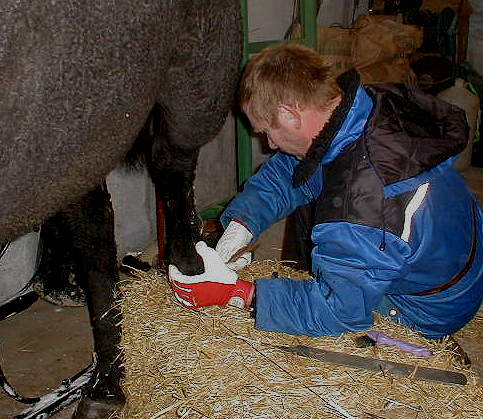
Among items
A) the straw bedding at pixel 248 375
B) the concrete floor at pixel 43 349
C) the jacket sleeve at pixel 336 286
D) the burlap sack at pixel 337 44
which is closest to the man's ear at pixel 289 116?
the jacket sleeve at pixel 336 286

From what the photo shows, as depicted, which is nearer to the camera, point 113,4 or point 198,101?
point 113,4

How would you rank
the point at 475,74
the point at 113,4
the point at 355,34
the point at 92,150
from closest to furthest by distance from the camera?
the point at 113,4 → the point at 92,150 → the point at 355,34 → the point at 475,74

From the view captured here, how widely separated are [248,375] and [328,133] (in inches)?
29.3

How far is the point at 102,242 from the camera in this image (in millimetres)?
2188

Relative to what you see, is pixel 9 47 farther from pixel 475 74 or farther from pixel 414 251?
pixel 475 74

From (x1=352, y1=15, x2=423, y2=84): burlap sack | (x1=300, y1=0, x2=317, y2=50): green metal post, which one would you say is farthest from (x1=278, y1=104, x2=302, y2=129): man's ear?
(x1=352, y1=15, x2=423, y2=84): burlap sack

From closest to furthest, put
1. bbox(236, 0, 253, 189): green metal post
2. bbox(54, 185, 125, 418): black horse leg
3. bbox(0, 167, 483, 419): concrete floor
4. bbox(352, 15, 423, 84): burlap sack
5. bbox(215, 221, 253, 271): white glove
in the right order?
1. bbox(54, 185, 125, 418): black horse leg
2. bbox(215, 221, 253, 271): white glove
3. bbox(0, 167, 483, 419): concrete floor
4. bbox(236, 0, 253, 189): green metal post
5. bbox(352, 15, 423, 84): burlap sack

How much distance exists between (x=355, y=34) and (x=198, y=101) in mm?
3745

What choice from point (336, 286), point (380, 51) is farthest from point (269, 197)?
point (380, 51)

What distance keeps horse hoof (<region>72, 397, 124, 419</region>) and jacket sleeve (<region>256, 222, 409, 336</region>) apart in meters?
0.81

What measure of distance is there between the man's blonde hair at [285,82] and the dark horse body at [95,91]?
0.09 metres

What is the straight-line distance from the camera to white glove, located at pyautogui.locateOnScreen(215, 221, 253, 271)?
7.57 feet

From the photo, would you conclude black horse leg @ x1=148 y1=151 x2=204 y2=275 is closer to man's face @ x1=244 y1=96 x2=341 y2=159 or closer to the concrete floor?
man's face @ x1=244 y1=96 x2=341 y2=159

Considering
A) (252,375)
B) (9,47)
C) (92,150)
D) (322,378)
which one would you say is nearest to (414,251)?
(322,378)
